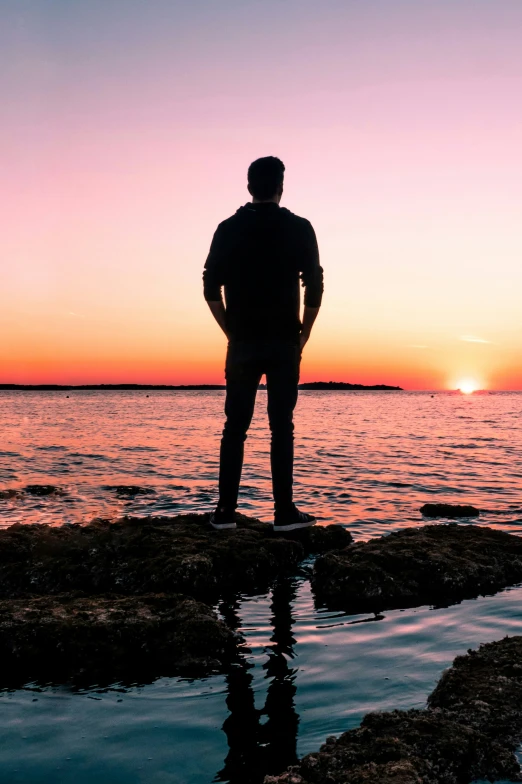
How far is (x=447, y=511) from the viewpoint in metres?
11.5

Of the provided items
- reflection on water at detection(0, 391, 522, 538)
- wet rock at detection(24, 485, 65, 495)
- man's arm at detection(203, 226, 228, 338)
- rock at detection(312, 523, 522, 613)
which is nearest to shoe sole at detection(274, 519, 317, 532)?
rock at detection(312, 523, 522, 613)

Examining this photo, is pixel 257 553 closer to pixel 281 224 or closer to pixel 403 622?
pixel 403 622

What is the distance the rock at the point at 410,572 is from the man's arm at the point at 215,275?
293cm

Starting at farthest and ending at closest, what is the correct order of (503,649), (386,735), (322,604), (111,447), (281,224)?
(111,447), (281,224), (322,604), (503,649), (386,735)

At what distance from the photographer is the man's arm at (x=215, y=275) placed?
6645 mm

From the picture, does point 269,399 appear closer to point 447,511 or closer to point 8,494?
point 447,511

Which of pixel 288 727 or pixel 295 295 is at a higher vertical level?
pixel 295 295

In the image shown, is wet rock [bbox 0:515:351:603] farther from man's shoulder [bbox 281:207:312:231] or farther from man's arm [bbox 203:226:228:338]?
man's shoulder [bbox 281:207:312:231]

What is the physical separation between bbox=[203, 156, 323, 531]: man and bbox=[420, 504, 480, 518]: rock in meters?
5.59

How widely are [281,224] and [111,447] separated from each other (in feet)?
77.1

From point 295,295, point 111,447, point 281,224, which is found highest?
point 281,224

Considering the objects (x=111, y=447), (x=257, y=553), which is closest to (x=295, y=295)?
(x=257, y=553)

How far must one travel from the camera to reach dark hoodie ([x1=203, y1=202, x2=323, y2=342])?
653 cm

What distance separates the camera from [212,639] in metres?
4.34
